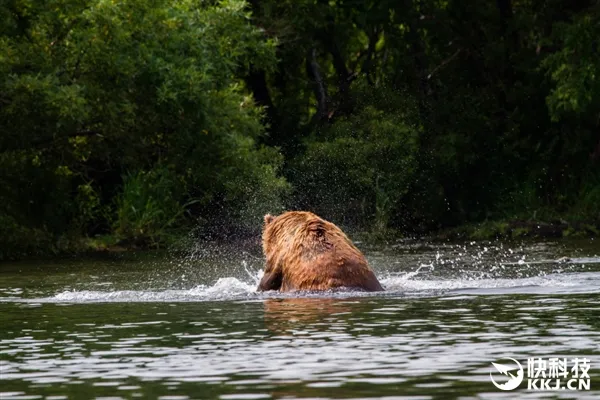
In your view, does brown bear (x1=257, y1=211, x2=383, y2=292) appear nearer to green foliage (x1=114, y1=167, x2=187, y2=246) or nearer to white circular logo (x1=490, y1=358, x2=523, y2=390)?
white circular logo (x1=490, y1=358, x2=523, y2=390)

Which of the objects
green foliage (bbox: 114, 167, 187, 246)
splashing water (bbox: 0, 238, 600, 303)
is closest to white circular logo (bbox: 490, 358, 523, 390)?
splashing water (bbox: 0, 238, 600, 303)

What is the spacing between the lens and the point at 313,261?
1568cm

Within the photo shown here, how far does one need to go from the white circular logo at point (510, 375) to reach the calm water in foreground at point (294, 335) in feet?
0.19

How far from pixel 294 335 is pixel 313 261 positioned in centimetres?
372

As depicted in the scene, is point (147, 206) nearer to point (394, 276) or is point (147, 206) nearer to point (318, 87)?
point (318, 87)

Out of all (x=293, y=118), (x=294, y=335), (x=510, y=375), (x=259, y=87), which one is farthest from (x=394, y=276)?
(x=259, y=87)

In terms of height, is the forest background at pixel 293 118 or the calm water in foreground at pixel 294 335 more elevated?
the forest background at pixel 293 118

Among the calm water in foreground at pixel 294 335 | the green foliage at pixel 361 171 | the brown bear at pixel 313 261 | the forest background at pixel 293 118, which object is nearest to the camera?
the calm water in foreground at pixel 294 335

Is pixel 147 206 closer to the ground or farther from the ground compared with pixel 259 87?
closer to the ground

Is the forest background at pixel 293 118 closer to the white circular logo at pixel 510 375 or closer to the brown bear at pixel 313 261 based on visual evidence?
the brown bear at pixel 313 261

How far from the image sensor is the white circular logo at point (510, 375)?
29.3 ft

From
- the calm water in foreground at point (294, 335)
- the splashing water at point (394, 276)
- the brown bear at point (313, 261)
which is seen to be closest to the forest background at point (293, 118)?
the splashing water at point (394, 276)

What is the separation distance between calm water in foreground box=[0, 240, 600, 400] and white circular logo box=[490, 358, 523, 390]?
58 mm

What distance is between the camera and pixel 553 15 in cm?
3781
